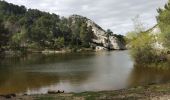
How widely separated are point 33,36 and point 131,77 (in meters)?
130

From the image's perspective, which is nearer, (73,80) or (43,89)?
(43,89)

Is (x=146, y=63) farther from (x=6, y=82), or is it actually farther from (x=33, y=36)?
(x=33, y=36)

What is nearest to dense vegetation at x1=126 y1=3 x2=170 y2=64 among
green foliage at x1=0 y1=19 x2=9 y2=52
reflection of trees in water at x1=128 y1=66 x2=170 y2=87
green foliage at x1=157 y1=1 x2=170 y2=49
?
green foliage at x1=157 y1=1 x2=170 y2=49

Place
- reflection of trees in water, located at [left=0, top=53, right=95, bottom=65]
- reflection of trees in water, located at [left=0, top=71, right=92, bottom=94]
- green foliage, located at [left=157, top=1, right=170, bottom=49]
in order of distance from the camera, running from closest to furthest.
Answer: reflection of trees in water, located at [left=0, top=71, right=92, bottom=94] < green foliage, located at [left=157, top=1, right=170, bottom=49] < reflection of trees in water, located at [left=0, top=53, right=95, bottom=65]

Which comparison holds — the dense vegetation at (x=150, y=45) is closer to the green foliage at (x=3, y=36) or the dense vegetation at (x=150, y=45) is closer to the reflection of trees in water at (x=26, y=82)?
the reflection of trees in water at (x=26, y=82)

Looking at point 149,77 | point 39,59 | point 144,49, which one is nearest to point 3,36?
point 39,59

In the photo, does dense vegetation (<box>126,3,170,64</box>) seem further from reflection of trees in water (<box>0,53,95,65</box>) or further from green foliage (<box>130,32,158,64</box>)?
reflection of trees in water (<box>0,53,95,65</box>)

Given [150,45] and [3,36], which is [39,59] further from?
[150,45]

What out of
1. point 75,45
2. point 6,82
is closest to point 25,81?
point 6,82

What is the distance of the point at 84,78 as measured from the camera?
60.6 m

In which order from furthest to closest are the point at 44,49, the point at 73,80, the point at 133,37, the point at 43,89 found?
1. the point at 44,49
2. the point at 133,37
3. the point at 73,80
4. the point at 43,89

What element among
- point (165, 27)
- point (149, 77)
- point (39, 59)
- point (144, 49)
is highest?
point (165, 27)

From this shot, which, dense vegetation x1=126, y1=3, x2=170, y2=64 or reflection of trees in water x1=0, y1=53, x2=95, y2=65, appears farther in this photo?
reflection of trees in water x1=0, y1=53, x2=95, y2=65

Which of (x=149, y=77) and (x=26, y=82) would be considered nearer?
(x=26, y=82)
